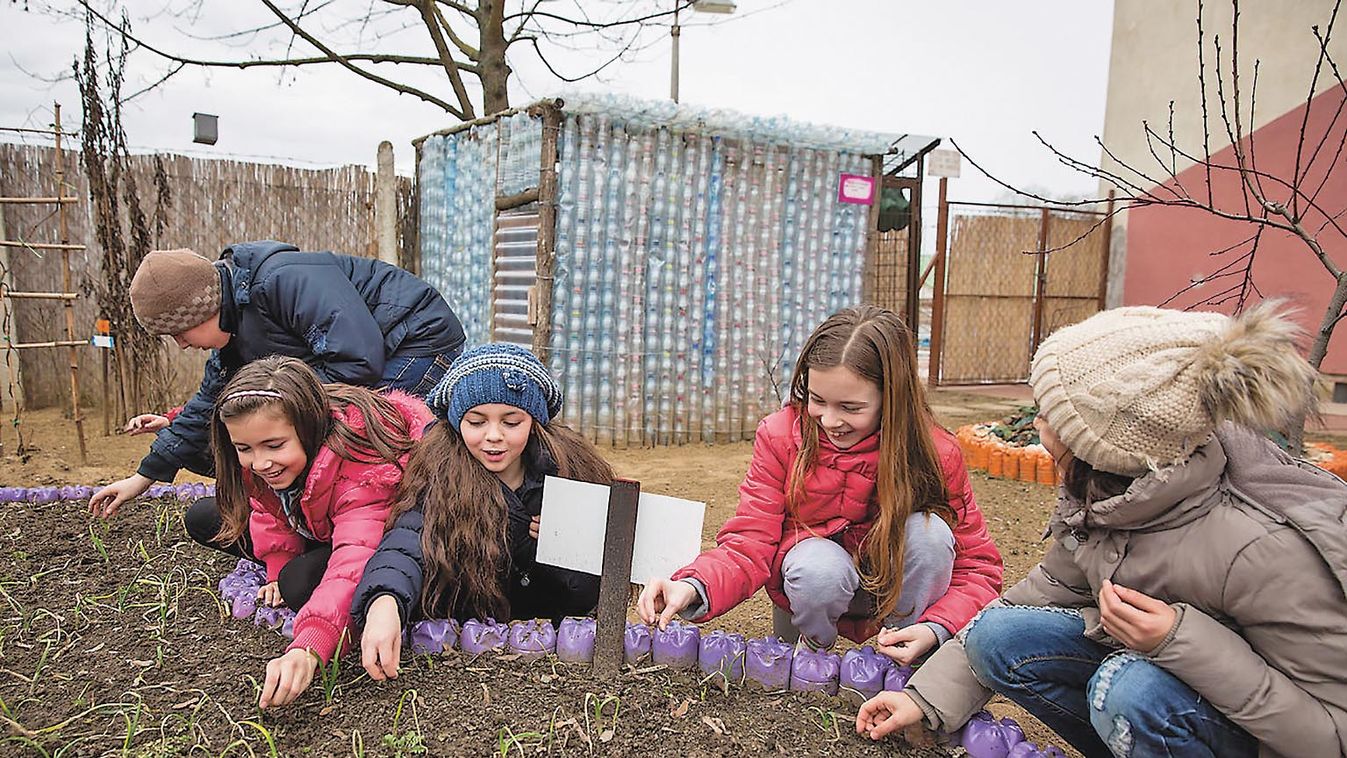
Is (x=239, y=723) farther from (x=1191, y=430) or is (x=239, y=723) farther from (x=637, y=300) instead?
(x=637, y=300)

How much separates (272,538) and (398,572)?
595mm

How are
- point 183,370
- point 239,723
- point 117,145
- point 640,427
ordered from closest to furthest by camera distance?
1. point 239,723
2. point 117,145
3. point 640,427
4. point 183,370

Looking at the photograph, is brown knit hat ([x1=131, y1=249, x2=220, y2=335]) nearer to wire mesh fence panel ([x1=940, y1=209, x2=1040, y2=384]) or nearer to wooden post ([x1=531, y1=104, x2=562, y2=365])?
wooden post ([x1=531, y1=104, x2=562, y2=365])

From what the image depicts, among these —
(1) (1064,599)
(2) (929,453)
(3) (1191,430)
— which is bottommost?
(1) (1064,599)

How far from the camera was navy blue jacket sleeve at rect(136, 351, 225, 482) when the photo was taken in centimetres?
244

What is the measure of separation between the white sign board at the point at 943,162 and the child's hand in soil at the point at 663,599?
702cm

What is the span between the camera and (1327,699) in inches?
45.6

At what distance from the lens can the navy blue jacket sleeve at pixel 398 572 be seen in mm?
1657

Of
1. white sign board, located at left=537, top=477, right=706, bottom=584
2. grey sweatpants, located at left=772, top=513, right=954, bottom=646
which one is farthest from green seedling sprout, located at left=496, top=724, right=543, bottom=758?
grey sweatpants, located at left=772, top=513, right=954, bottom=646

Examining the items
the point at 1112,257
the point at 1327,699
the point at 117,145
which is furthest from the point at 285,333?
the point at 1112,257

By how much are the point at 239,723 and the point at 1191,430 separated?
5.45 feet

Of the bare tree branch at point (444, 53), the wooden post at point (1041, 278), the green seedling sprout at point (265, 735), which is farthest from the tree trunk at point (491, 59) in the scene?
the green seedling sprout at point (265, 735)

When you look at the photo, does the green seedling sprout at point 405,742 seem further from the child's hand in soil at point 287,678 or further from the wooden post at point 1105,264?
the wooden post at point 1105,264

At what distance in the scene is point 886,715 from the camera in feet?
5.07
